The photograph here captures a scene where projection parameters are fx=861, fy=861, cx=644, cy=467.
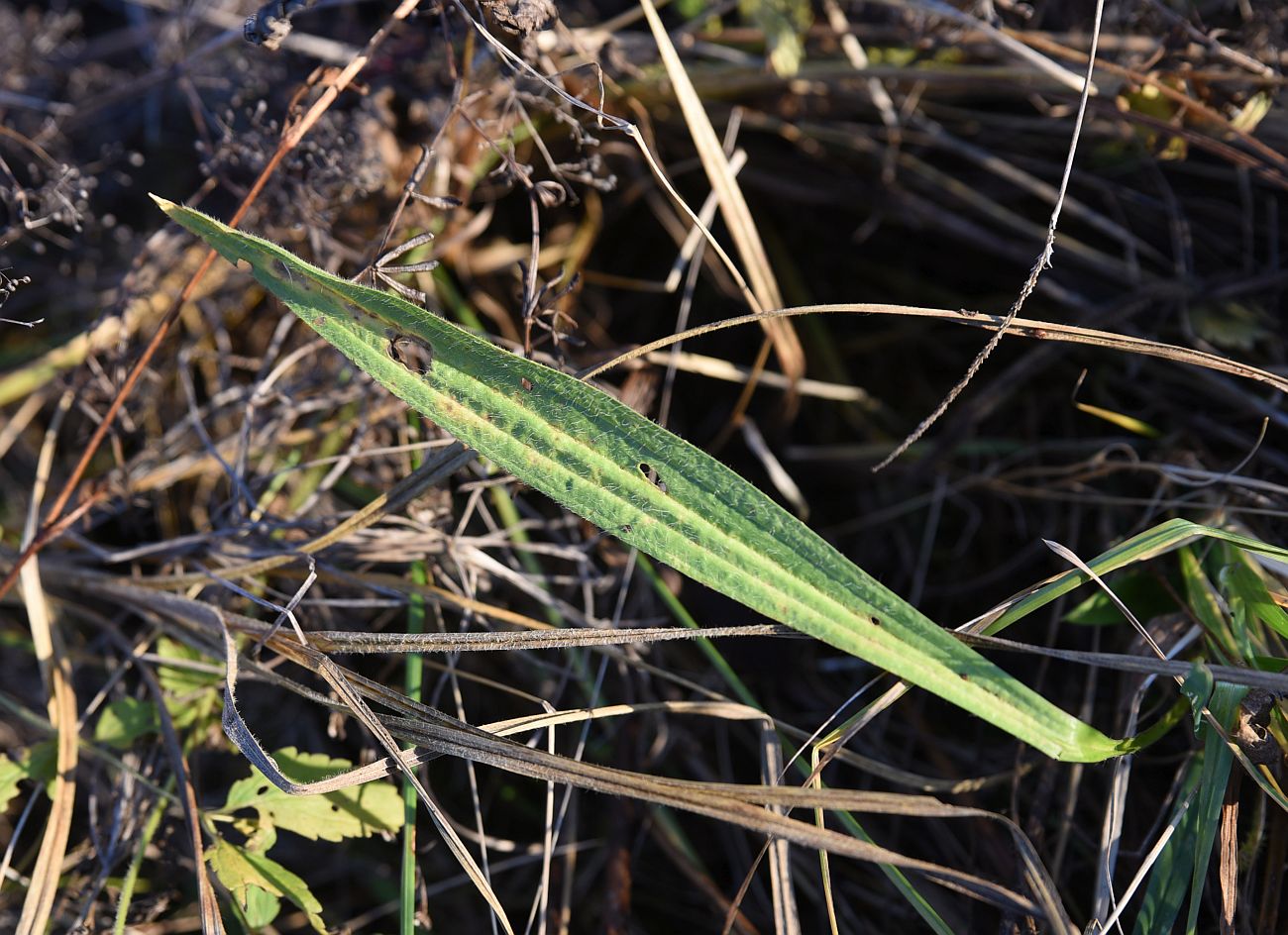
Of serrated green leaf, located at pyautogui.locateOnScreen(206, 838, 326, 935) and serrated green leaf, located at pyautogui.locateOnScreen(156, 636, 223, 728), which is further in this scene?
serrated green leaf, located at pyautogui.locateOnScreen(156, 636, 223, 728)

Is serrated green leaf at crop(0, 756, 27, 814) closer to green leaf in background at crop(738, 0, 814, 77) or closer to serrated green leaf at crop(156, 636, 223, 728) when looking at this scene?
serrated green leaf at crop(156, 636, 223, 728)

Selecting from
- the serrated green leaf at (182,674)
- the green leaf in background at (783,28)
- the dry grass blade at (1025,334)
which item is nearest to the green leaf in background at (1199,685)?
the dry grass blade at (1025,334)

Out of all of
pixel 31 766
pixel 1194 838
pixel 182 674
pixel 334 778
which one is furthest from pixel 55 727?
pixel 1194 838

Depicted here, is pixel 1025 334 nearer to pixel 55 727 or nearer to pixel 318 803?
pixel 318 803

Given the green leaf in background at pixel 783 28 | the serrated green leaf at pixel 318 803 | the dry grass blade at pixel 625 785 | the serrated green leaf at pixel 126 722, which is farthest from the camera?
the green leaf in background at pixel 783 28

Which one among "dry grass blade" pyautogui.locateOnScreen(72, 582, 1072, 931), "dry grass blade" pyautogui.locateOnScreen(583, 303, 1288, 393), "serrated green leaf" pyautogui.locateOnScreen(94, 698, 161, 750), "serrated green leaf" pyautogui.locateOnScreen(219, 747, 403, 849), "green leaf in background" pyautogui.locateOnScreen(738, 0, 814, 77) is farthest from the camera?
"green leaf in background" pyautogui.locateOnScreen(738, 0, 814, 77)

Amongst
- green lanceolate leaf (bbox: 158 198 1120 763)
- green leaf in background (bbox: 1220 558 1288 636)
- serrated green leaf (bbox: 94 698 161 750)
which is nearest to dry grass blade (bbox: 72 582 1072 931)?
green lanceolate leaf (bbox: 158 198 1120 763)

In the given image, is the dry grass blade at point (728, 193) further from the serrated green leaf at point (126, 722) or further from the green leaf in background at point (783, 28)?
the serrated green leaf at point (126, 722)
